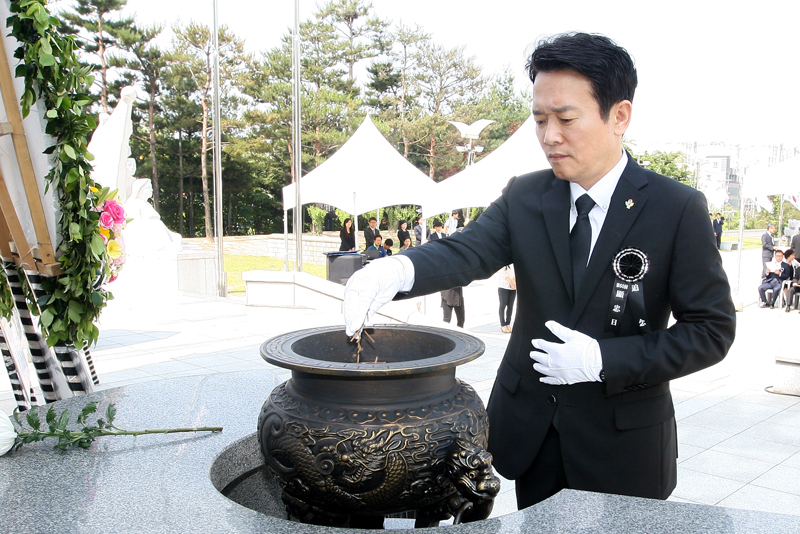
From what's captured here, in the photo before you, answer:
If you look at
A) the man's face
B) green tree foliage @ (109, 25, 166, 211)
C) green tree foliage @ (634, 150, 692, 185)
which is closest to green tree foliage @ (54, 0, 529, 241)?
green tree foliage @ (109, 25, 166, 211)

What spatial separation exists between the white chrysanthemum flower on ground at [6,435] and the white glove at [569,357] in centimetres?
178

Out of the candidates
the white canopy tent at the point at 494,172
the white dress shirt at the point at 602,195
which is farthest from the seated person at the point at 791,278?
the white dress shirt at the point at 602,195

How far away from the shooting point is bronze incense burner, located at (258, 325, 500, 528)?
1768 mm

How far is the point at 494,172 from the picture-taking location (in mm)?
11414

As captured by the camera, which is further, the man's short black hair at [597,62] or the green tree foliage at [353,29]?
the green tree foliage at [353,29]

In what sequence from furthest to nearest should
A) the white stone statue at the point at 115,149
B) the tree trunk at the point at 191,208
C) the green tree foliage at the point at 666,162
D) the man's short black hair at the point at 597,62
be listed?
the green tree foliage at the point at 666,162 < the tree trunk at the point at 191,208 < the white stone statue at the point at 115,149 < the man's short black hair at the point at 597,62

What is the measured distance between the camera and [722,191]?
3728cm

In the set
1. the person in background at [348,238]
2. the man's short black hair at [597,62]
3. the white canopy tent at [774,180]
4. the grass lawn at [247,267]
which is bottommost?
the grass lawn at [247,267]

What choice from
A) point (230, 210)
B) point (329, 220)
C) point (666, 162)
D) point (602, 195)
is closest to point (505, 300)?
point (602, 195)

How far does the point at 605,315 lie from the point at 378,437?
2.34 ft

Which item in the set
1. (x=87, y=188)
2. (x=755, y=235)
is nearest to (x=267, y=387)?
(x=87, y=188)

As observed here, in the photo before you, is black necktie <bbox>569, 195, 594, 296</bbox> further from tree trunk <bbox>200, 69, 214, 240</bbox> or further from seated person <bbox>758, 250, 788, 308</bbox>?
tree trunk <bbox>200, 69, 214, 240</bbox>

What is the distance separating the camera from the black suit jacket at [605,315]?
Answer: 1657 millimetres

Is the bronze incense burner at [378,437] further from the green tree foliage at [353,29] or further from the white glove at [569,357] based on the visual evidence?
the green tree foliage at [353,29]
